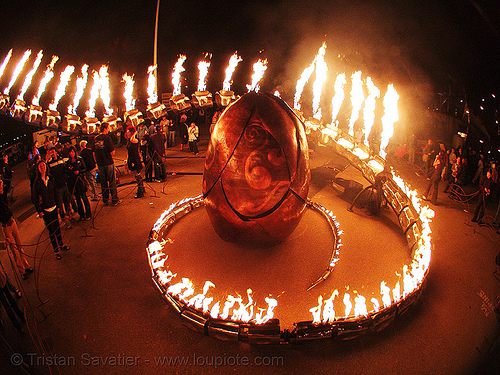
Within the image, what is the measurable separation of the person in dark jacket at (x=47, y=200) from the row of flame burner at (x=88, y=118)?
4.78 meters

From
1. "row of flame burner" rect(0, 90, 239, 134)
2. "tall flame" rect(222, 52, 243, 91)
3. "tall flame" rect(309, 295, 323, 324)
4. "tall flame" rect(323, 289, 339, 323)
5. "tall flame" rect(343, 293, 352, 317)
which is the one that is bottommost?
"tall flame" rect(309, 295, 323, 324)

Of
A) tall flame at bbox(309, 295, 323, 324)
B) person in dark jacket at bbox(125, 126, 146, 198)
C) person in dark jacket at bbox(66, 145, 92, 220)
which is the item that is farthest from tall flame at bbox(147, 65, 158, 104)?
tall flame at bbox(309, 295, 323, 324)

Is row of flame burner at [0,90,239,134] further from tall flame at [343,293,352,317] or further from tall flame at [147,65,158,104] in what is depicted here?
tall flame at [343,293,352,317]

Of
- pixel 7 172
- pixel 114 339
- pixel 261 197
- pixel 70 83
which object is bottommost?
pixel 114 339

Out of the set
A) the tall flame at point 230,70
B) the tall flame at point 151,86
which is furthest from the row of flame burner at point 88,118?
the tall flame at point 230,70

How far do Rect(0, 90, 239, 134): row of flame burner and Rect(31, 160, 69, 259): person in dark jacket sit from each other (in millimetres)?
4783

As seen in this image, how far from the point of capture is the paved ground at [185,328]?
4492 millimetres

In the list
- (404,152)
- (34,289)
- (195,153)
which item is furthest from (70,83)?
(404,152)

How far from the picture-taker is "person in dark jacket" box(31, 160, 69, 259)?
266 inches

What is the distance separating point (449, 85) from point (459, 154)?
502 centimetres

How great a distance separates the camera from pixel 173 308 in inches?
209

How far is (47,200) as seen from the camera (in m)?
6.86

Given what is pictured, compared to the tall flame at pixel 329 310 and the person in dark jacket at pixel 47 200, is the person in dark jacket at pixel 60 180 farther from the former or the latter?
the tall flame at pixel 329 310

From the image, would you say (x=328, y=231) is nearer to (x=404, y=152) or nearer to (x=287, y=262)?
(x=287, y=262)
